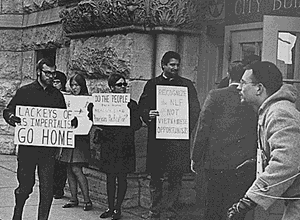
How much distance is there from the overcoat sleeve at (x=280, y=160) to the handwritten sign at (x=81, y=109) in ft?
14.3

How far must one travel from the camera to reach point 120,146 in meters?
8.14

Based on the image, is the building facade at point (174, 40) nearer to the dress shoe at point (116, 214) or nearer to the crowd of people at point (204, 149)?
the crowd of people at point (204, 149)

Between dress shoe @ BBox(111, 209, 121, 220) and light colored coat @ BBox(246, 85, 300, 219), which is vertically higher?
light colored coat @ BBox(246, 85, 300, 219)

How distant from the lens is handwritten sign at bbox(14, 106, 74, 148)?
7.34m

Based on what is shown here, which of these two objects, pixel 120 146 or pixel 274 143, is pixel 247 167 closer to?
pixel 120 146

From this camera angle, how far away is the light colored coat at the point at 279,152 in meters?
4.26

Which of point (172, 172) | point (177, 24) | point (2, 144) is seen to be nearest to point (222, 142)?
point (172, 172)

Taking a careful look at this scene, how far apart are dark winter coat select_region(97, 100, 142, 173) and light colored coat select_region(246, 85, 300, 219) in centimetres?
371

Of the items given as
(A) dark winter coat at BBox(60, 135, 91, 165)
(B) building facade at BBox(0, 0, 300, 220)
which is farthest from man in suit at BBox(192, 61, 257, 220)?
(A) dark winter coat at BBox(60, 135, 91, 165)

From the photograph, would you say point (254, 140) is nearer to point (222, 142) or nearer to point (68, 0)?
point (222, 142)

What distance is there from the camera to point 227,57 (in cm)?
859

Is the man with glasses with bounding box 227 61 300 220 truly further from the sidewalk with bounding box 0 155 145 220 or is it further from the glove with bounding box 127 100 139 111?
the sidewalk with bounding box 0 155 145 220

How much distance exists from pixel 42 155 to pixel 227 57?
2.67 metres

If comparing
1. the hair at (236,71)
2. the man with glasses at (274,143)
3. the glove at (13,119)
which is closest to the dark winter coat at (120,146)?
the glove at (13,119)
